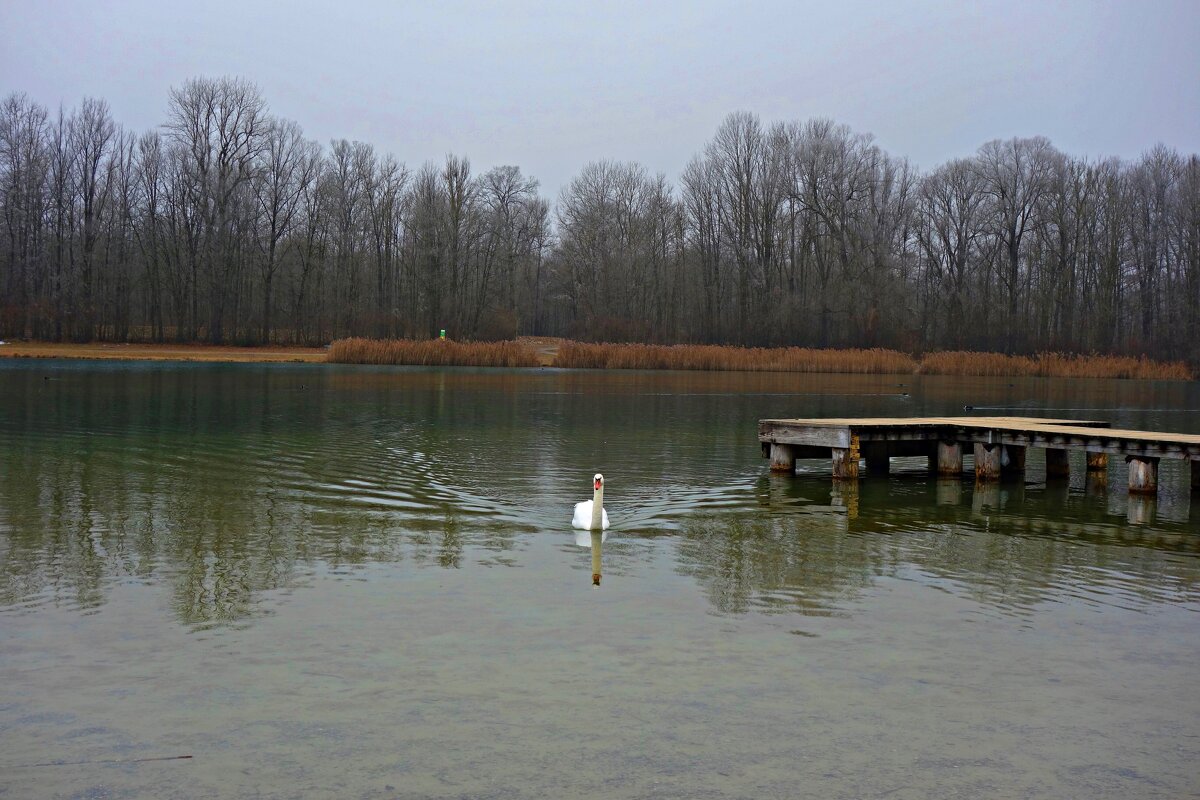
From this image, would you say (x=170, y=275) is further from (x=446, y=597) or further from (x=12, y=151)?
(x=446, y=597)

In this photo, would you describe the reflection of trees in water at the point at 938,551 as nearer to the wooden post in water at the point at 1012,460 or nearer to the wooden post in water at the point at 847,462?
the wooden post in water at the point at 847,462

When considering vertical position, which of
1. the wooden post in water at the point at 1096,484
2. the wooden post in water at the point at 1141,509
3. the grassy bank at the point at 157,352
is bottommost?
the wooden post in water at the point at 1141,509

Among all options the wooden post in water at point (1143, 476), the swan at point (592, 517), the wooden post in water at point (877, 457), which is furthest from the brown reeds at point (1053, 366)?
the swan at point (592, 517)

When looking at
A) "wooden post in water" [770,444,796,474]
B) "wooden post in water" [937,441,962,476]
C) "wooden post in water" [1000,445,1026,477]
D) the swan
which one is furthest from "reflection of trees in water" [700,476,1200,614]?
"wooden post in water" [1000,445,1026,477]

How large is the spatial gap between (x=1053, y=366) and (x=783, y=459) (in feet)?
126

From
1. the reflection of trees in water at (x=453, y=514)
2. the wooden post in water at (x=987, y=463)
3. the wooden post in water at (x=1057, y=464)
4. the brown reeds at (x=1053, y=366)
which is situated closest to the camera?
the reflection of trees in water at (x=453, y=514)

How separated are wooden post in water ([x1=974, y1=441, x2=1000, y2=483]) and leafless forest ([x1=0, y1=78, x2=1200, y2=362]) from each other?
4216cm

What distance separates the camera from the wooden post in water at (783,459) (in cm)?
1530

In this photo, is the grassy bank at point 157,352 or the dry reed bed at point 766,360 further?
the grassy bank at point 157,352

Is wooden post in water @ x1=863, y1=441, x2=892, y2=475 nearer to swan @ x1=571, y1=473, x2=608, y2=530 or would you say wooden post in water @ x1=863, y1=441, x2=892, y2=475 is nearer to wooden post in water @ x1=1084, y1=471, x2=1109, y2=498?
wooden post in water @ x1=1084, y1=471, x2=1109, y2=498

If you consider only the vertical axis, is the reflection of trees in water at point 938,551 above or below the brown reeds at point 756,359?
below

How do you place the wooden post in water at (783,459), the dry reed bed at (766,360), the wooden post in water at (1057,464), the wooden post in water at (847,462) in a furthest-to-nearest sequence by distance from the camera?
the dry reed bed at (766,360) < the wooden post in water at (1057,464) < the wooden post in water at (783,459) < the wooden post in water at (847,462)

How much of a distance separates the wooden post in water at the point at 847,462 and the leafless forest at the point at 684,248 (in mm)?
43040

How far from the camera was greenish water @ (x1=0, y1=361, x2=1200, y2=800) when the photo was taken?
187 inches
